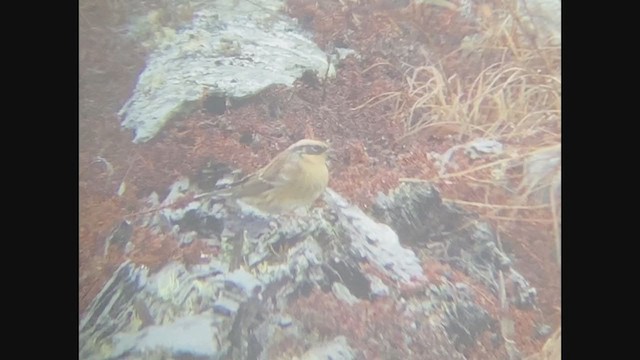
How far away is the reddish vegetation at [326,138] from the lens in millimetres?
1975

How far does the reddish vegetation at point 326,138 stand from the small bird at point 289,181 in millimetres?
37

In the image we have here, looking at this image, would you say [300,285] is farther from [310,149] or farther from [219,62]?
[219,62]

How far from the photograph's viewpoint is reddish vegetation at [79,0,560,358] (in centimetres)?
197

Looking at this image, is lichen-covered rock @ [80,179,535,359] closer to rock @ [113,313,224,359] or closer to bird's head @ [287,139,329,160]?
rock @ [113,313,224,359]

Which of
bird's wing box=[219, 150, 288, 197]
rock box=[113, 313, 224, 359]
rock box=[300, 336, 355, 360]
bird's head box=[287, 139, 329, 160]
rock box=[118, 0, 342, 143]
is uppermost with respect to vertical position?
rock box=[118, 0, 342, 143]

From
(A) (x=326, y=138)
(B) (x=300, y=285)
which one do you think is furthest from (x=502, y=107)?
(B) (x=300, y=285)

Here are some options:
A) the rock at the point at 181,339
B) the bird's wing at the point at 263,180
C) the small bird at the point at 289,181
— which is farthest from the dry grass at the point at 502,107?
the rock at the point at 181,339

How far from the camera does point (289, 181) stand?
2045 millimetres

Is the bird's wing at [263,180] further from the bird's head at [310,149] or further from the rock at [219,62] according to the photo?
the rock at [219,62]

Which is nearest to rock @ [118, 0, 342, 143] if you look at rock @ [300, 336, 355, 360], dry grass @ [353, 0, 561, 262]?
dry grass @ [353, 0, 561, 262]

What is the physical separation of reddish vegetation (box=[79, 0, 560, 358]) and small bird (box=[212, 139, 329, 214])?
0.12 ft

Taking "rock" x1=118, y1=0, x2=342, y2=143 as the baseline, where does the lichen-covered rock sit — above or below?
below

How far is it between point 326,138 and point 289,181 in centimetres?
19

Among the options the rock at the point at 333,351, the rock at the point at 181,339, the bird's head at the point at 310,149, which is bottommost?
the rock at the point at 181,339
